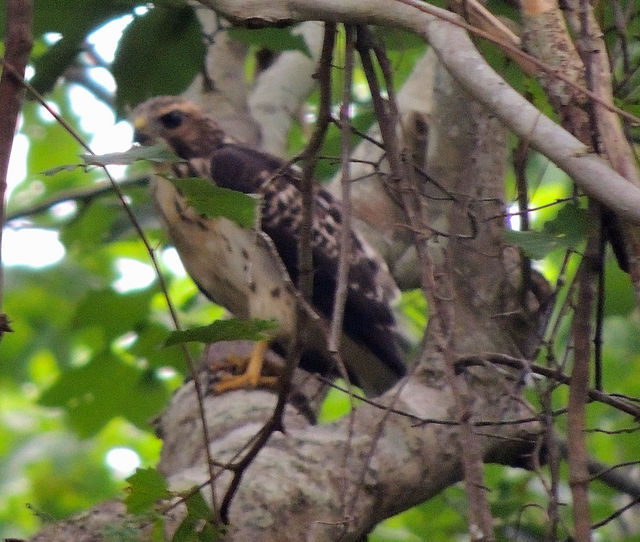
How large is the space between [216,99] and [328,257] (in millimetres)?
871

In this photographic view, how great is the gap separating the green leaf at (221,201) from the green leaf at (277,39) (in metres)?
1.19

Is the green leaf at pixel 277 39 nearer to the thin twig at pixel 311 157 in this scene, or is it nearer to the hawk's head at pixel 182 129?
the thin twig at pixel 311 157

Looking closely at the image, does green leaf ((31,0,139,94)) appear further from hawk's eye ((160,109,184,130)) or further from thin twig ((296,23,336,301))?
hawk's eye ((160,109,184,130))

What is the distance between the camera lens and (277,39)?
3.02 m

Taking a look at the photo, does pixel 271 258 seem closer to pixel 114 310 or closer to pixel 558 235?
pixel 114 310

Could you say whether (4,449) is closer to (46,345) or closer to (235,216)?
(46,345)

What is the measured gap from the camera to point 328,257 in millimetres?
4414

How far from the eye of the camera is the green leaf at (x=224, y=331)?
5.99ft

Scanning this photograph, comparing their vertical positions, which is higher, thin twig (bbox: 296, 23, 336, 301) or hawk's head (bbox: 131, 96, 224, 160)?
hawk's head (bbox: 131, 96, 224, 160)

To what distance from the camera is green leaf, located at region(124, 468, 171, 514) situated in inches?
75.2

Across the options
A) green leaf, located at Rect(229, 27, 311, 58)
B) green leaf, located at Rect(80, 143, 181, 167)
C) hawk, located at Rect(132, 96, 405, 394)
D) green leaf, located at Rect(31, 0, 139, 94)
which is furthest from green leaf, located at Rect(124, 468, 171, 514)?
hawk, located at Rect(132, 96, 405, 394)

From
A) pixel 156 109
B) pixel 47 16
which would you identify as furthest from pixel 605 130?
pixel 156 109

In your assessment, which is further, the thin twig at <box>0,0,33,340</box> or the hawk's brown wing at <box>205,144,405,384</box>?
the hawk's brown wing at <box>205,144,405,384</box>

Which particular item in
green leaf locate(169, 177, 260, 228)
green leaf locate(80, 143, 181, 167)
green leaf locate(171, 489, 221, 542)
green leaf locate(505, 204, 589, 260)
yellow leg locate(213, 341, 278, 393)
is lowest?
green leaf locate(171, 489, 221, 542)
